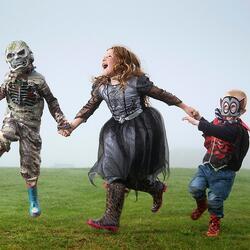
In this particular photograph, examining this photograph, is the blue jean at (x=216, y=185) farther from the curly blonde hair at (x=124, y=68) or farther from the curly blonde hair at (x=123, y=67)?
the curly blonde hair at (x=123, y=67)

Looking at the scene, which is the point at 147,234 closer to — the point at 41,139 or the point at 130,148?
the point at 130,148

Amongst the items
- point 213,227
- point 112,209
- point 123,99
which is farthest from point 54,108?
point 213,227

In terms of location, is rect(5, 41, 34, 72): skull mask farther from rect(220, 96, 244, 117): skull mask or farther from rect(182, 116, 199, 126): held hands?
rect(220, 96, 244, 117): skull mask

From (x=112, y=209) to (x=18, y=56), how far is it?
8.76ft

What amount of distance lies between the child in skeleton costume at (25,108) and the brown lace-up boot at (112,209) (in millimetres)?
984

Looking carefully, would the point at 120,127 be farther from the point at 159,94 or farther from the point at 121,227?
the point at 121,227

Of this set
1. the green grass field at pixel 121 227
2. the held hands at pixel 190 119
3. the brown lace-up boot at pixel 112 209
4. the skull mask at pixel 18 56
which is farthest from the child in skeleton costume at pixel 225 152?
the skull mask at pixel 18 56

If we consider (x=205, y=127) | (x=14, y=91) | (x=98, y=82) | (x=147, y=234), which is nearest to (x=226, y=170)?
(x=205, y=127)

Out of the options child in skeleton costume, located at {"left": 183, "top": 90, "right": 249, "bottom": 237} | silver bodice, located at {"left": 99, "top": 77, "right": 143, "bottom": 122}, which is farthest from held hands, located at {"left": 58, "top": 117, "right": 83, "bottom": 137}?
child in skeleton costume, located at {"left": 183, "top": 90, "right": 249, "bottom": 237}

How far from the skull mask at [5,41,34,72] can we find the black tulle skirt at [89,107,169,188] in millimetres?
1548

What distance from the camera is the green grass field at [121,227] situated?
846 centimetres

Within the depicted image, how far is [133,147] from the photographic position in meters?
8.42

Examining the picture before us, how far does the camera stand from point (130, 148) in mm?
8445

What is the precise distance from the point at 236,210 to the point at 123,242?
6141mm
